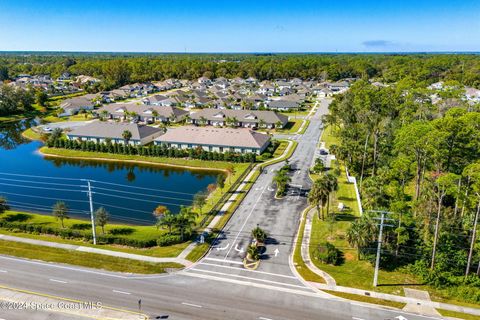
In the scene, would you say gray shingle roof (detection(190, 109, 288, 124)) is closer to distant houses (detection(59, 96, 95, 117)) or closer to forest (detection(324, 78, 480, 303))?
forest (detection(324, 78, 480, 303))

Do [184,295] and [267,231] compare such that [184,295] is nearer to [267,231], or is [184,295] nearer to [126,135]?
[267,231]

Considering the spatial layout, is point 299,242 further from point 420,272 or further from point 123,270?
point 123,270

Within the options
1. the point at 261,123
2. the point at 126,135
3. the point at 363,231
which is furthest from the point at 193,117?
the point at 363,231

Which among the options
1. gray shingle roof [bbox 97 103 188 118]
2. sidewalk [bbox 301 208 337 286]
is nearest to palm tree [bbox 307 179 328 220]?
sidewalk [bbox 301 208 337 286]

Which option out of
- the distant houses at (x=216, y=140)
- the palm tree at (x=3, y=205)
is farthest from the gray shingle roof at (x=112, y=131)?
the palm tree at (x=3, y=205)

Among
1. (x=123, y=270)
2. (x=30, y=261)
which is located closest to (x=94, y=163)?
(x=30, y=261)

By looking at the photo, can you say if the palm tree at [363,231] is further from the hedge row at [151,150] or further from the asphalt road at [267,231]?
the hedge row at [151,150]

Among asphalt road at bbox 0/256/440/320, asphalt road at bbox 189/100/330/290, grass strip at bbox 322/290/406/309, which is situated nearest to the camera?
asphalt road at bbox 0/256/440/320
